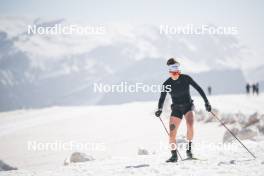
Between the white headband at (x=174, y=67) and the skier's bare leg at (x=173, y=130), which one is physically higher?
the white headband at (x=174, y=67)

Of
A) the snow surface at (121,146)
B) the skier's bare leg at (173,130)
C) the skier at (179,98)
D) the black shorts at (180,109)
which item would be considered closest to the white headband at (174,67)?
the skier at (179,98)

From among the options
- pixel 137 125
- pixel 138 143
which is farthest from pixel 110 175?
pixel 137 125

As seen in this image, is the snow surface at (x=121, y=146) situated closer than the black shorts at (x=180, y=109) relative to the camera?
Yes

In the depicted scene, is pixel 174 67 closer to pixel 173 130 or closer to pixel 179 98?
pixel 179 98

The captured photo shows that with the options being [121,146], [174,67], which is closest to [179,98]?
[174,67]

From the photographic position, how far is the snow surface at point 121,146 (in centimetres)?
756

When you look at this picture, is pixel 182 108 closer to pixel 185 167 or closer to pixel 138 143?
pixel 185 167

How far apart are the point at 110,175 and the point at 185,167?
1.35 metres

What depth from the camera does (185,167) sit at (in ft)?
24.2

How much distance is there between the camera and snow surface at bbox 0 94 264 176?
756 cm

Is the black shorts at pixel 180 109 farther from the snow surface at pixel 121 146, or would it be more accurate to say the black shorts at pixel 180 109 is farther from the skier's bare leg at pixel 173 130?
the snow surface at pixel 121 146

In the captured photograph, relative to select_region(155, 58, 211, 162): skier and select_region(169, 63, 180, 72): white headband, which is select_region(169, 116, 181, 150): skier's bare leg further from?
select_region(169, 63, 180, 72): white headband

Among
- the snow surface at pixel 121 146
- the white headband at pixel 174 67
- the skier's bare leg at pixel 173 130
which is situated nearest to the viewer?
the snow surface at pixel 121 146

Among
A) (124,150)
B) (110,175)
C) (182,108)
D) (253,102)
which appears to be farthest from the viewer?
(253,102)
